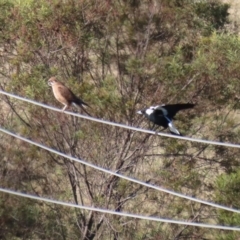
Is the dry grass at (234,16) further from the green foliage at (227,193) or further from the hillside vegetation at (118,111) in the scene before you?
the green foliage at (227,193)

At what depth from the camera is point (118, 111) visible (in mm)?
10109

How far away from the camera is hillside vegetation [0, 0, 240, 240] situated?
32.3ft

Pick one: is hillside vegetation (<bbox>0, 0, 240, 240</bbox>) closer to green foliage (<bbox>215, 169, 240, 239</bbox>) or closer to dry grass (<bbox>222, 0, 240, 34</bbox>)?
green foliage (<bbox>215, 169, 240, 239</bbox>)

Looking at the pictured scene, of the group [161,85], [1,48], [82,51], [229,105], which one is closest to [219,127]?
[229,105]

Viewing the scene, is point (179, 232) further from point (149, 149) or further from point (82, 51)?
point (82, 51)

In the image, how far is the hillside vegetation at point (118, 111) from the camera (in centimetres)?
985

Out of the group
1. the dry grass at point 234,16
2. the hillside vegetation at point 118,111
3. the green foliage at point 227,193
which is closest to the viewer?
the green foliage at point 227,193

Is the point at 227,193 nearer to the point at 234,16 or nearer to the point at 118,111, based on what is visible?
the point at 118,111

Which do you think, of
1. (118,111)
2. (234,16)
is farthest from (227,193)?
(234,16)

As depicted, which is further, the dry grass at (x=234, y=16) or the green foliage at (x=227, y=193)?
the dry grass at (x=234, y=16)

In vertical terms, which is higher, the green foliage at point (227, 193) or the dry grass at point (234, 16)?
the dry grass at point (234, 16)

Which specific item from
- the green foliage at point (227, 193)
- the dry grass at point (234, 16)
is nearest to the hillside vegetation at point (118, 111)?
the green foliage at point (227, 193)

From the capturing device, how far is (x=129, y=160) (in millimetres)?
10695

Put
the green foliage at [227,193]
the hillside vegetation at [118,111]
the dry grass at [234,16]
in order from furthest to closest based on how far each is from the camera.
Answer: the dry grass at [234,16]
the hillside vegetation at [118,111]
the green foliage at [227,193]
